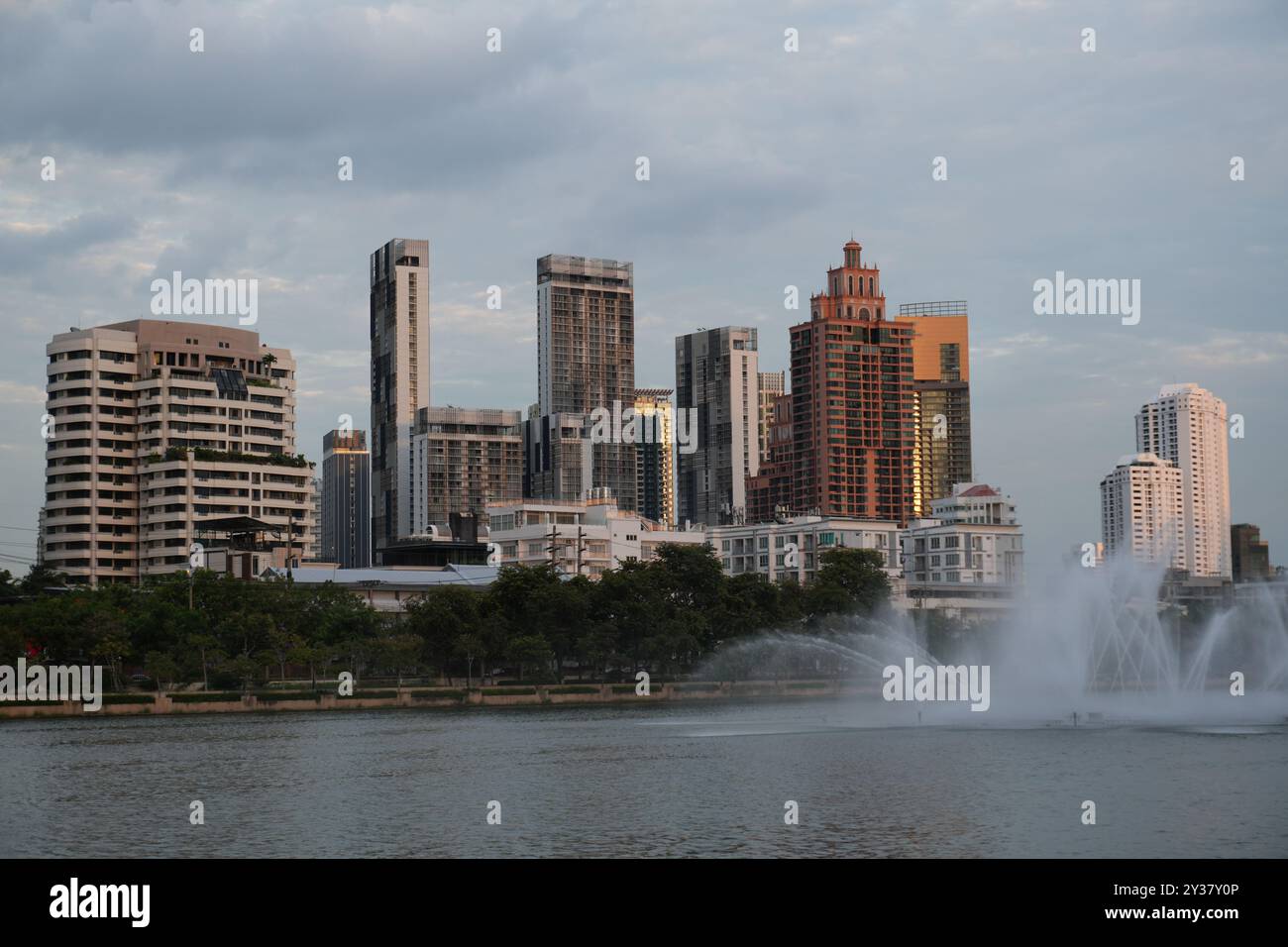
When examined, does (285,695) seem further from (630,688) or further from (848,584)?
(848,584)

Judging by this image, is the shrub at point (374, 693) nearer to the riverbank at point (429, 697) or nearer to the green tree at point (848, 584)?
the riverbank at point (429, 697)

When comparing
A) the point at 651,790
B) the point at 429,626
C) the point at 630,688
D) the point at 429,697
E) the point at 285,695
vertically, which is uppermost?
the point at 429,626

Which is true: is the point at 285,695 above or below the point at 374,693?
above

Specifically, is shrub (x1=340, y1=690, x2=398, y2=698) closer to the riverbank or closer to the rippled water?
the riverbank

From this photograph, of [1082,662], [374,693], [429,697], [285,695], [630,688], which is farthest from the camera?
[630,688]

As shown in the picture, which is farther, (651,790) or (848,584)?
(848,584)

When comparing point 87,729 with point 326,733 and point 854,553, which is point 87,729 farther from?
point 854,553

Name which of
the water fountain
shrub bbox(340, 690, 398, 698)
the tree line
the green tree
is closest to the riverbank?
shrub bbox(340, 690, 398, 698)

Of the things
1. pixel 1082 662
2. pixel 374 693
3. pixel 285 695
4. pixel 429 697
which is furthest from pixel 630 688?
pixel 1082 662
